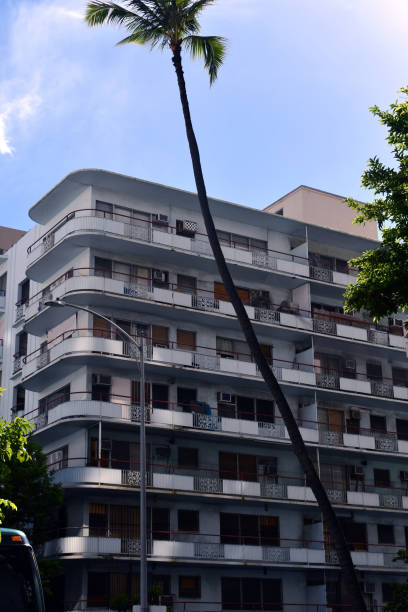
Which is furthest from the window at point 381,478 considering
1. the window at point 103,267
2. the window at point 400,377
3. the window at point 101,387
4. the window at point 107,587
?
the window at point 103,267

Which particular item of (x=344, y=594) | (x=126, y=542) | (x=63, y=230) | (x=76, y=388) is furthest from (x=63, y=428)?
(x=344, y=594)

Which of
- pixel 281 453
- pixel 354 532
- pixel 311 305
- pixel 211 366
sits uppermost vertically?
pixel 311 305

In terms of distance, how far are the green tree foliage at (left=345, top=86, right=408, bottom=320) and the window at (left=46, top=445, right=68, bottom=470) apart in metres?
Answer: 22.7

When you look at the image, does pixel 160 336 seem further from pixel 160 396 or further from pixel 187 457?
pixel 187 457

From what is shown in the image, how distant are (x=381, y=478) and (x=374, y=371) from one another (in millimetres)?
6459

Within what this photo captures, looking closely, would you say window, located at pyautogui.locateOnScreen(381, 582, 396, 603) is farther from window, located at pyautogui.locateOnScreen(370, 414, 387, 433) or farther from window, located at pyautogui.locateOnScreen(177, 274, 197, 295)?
window, located at pyautogui.locateOnScreen(177, 274, 197, 295)

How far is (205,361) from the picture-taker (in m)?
46.9

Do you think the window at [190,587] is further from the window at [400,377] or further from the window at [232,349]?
the window at [400,377]

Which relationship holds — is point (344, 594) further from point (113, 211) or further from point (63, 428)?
point (113, 211)

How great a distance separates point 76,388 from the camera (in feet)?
147

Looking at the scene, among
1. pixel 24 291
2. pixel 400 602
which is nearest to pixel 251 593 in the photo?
pixel 400 602

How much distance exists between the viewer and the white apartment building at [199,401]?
42719 mm

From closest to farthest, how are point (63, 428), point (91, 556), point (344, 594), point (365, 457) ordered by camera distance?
1. point (91, 556)
2. point (63, 428)
3. point (344, 594)
4. point (365, 457)

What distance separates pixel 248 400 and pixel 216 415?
2567mm
